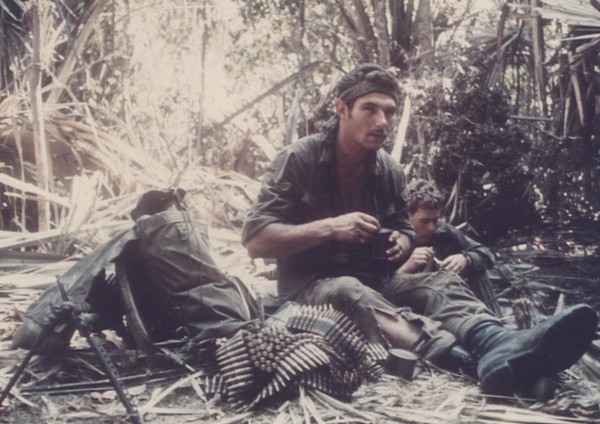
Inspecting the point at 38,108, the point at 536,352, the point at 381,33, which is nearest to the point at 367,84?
the point at 536,352

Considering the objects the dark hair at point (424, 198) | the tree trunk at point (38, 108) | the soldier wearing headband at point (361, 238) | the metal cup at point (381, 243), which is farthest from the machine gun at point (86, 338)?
the tree trunk at point (38, 108)

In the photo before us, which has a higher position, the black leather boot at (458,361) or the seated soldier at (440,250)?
the seated soldier at (440,250)

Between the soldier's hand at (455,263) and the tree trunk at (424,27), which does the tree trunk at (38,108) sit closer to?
the soldier's hand at (455,263)

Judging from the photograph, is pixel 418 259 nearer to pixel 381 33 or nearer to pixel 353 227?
pixel 353 227

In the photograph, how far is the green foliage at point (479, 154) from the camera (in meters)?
6.86

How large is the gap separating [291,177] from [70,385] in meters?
1.48

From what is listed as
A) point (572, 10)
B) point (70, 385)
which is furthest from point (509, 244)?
point (70, 385)

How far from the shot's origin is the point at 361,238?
3160 mm

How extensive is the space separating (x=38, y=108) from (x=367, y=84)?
251 centimetres

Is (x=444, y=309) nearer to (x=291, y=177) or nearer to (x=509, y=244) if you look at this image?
(x=291, y=177)

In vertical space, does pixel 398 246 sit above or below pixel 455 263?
above

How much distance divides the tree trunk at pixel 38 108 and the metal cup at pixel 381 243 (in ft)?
8.41

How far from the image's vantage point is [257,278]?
4355 mm

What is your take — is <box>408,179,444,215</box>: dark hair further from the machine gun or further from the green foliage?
the green foliage
